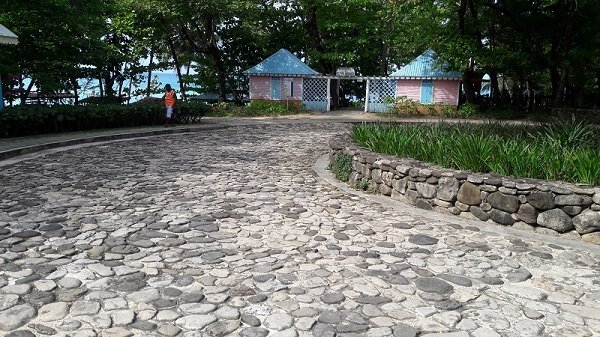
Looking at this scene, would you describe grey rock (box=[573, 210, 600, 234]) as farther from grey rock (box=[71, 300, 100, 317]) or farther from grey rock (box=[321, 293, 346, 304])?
grey rock (box=[71, 300, 100, 317])

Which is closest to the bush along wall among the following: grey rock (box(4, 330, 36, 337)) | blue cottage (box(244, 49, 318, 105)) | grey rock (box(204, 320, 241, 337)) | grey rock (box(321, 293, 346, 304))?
grey rock (box(321, 293, 346, 304))

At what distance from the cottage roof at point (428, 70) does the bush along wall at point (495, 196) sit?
21.2 meters

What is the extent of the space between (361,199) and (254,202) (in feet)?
5.27

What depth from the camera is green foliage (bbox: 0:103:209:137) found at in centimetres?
1390

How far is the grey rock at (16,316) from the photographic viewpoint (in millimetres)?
3422

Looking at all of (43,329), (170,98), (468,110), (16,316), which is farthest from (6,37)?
(468,110)

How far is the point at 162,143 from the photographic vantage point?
14.3 m

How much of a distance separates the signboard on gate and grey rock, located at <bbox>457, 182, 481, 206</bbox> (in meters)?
23.8

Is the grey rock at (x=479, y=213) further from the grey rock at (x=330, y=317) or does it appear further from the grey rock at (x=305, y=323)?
the grey rock at (x=305, y=323)

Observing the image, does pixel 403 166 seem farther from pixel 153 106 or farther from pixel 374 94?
pixel 374 94

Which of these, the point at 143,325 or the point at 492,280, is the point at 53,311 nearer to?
the point at 143,325

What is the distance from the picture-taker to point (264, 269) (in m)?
4.62

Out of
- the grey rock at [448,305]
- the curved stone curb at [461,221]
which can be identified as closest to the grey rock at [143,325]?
the grey rock at [448,305]

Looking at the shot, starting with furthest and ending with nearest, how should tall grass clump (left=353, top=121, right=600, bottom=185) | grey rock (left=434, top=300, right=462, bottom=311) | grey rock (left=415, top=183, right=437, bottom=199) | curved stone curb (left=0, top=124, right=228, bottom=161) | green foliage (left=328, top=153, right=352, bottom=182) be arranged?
curved stone curb (left=0, top=124, right=228, bottom=161) → green foliage (left=328, top=153, right=352, bottom=182) → grey rock (left=415, top=183, right=437, bottom=199) → tall grass clump (left=353, top=121, right=600, bottom=185) → grey rock (left=434, top=300, right=462, bottom=311)
